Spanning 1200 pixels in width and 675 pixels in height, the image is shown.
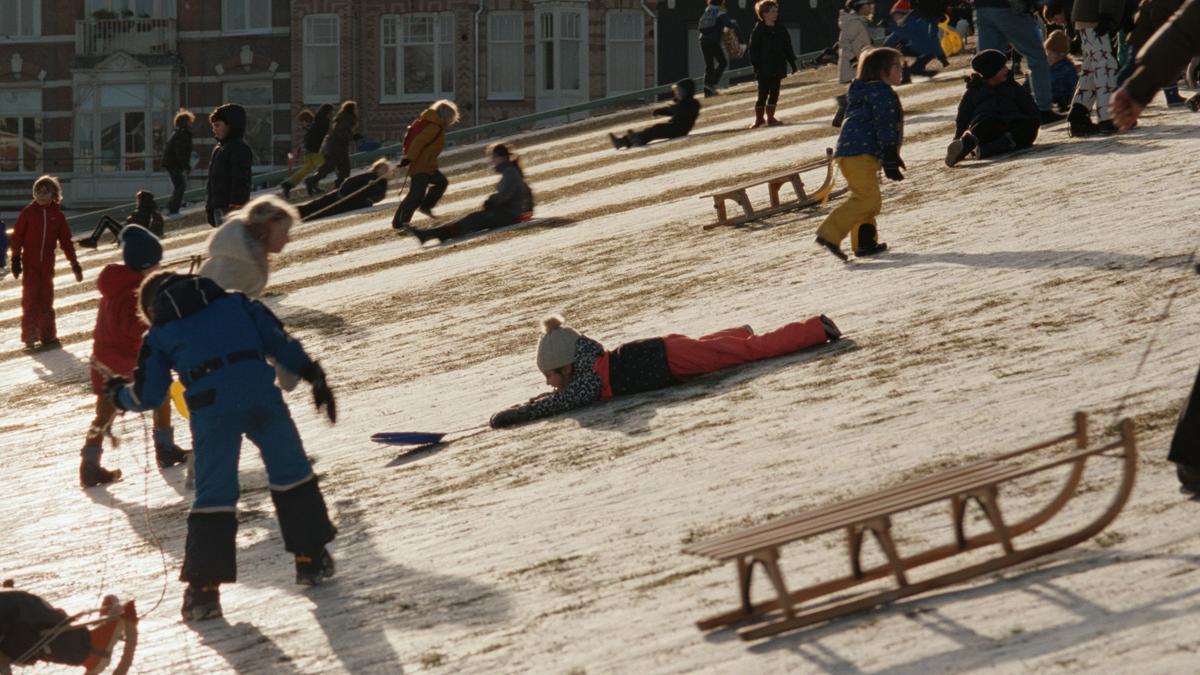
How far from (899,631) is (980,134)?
409 inches

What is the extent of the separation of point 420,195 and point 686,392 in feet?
34.6

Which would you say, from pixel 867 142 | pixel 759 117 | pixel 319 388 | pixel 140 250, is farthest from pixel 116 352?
pixel 759 117

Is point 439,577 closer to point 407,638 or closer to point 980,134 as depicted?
point 407,638

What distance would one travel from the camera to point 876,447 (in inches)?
317

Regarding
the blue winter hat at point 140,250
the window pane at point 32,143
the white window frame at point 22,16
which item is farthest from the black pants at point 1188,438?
the white window frame at point 22,16

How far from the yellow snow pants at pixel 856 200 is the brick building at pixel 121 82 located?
33.5 meters

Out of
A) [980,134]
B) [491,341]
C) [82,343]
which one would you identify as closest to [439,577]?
[491,341]

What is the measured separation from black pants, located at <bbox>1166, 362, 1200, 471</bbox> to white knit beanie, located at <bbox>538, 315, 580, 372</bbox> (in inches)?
172

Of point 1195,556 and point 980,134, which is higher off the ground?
point 980,134

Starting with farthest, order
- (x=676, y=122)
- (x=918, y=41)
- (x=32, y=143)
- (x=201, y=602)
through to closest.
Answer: (x=32, y=143) < (x=918, y=41) < (x=676, y=122) < (x=201, y=602)

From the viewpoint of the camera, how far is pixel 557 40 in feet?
141

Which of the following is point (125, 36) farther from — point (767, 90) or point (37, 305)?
point (37, 305)

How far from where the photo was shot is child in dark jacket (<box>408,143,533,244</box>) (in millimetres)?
18672

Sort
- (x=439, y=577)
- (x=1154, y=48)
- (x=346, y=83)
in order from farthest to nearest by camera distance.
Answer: (x=346, y=83) < (x=439, y=577) < (x=1154, y=48)
